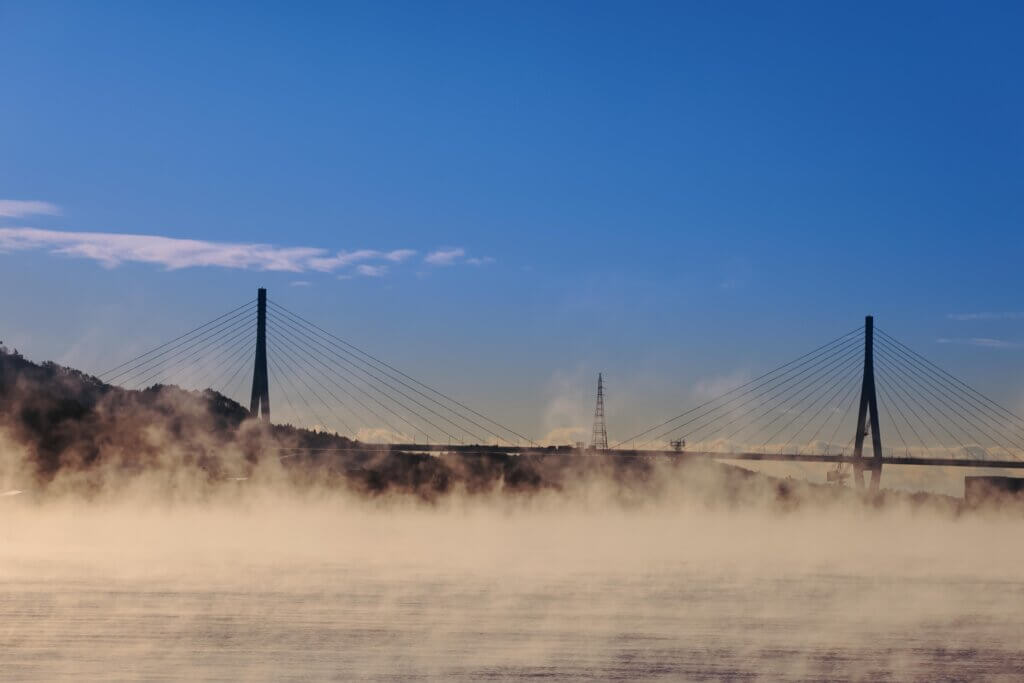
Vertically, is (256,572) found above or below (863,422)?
below

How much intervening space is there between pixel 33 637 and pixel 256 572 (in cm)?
4991

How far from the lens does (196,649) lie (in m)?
48.6

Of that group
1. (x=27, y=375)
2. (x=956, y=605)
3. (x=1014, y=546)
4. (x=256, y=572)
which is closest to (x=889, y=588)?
(x=956, y=605)

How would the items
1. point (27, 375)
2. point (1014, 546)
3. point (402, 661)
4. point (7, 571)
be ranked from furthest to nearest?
point (27, 375)
point (1014, 546)
point (7, 571)
point (402, 661)

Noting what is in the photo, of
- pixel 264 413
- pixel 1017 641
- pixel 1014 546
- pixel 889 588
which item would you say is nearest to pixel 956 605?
pixel 889 588

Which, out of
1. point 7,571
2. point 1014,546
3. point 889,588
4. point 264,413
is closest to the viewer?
point 889,588

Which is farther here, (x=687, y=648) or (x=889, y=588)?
(x=889, y=588)

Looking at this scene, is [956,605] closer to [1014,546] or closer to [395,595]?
[395,595]

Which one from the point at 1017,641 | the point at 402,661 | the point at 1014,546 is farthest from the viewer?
the point at 1014,546

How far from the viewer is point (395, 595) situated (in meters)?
76.0

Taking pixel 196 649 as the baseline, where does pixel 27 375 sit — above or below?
above

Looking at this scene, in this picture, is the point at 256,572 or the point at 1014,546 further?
the point at 1014,546

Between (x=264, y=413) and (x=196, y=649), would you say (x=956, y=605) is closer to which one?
(x=196, y=649)

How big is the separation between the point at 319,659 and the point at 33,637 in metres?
11.6
